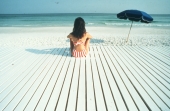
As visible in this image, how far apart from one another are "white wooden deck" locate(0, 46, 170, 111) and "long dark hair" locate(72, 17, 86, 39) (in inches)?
30.8

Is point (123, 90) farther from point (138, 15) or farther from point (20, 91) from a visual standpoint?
point (138, 15)

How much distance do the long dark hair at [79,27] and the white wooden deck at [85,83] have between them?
0.78m

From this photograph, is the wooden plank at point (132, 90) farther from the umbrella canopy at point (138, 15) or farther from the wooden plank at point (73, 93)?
the umbrella canopy at point (138, 15)

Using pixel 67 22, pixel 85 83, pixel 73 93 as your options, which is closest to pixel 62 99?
pixel 73 93

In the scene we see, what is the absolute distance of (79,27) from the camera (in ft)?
13.6

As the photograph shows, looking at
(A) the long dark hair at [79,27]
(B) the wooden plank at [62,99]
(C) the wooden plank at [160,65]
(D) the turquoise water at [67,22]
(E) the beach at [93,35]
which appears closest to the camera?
(B) the wooden plank at [62,99]

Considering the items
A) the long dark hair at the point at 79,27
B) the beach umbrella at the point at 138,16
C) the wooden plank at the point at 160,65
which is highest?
the beach umbrella at the point at 138,16

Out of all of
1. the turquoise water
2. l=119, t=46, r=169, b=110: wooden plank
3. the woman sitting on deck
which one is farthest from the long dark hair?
the turquoise water

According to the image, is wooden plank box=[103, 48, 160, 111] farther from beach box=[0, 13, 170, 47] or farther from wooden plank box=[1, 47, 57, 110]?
beach box=[0, 13, 170, 47]

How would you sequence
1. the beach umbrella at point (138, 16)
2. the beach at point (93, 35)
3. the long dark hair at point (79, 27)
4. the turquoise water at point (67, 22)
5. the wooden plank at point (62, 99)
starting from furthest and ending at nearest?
the turquoise water at point (67, 22) < the beach at point (93, 35) < the beach umbrella at point (138, 16) < the long dark hair at point (79, 27) < the wooden plank at point (62, 99)

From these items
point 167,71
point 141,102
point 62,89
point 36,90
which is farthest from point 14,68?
point 167,71

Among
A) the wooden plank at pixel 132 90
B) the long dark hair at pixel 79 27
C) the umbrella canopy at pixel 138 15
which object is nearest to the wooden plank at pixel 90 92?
the wooden plank at pixel 132 90

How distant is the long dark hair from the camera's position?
4059 mm

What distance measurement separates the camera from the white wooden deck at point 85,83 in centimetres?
229
